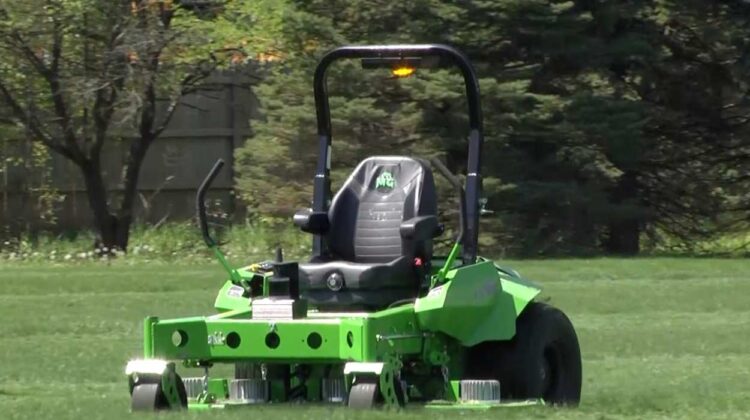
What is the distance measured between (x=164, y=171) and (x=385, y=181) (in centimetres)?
2084

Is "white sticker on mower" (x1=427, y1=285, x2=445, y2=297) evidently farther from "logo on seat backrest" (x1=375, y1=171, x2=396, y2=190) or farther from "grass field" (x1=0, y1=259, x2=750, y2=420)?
"logo on seat backrest" (x1=375, y1=171, x2=396, y2=190)

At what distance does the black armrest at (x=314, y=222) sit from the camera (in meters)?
10.3

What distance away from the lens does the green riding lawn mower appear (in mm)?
9195

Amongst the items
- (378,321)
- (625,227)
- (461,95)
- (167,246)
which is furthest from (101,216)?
(378,321)

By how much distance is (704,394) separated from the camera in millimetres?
11273

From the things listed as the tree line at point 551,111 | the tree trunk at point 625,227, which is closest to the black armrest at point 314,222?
the tree line at point 551,111

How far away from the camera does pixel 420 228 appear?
974cm

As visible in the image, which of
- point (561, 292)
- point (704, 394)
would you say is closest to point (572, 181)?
point (561, 292)

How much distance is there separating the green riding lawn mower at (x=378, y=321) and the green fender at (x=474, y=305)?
0.03ft

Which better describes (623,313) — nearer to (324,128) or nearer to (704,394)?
(704,394)

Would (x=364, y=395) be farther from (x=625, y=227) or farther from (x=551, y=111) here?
(x=625, y=227)

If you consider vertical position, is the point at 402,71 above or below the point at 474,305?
above

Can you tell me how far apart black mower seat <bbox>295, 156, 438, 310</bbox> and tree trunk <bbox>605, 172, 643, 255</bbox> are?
59.4 feet

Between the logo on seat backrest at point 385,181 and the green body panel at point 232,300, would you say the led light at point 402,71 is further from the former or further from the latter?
the green body panel at point 232,300
